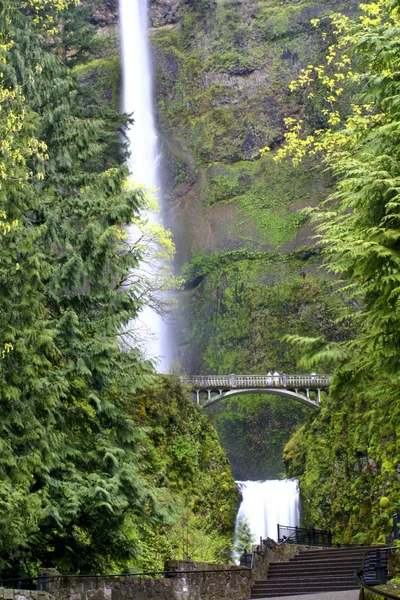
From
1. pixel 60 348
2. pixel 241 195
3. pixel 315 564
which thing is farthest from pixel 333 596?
pixel 241 195

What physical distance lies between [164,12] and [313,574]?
187 ft

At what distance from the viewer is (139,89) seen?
2341 inches

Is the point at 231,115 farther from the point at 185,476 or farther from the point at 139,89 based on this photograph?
the point at 185,476

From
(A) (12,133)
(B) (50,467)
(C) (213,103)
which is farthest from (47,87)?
(C) (213,103)

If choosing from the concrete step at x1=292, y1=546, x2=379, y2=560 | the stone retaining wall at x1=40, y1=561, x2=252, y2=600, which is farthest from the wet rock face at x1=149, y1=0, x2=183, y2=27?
the stone retaining wall at x1=40, y1=561, x2=252, y2=600

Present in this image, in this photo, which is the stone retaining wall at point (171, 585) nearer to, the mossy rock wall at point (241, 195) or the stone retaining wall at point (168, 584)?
the stone retaining wall at point (168, 584)

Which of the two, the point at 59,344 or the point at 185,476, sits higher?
the point at 59,344

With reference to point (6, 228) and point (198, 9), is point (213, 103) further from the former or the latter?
point (6, 228)

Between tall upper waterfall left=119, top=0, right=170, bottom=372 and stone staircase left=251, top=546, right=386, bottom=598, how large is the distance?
32568mm

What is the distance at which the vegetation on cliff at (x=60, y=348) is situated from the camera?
42.4 ft

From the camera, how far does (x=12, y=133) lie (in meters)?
14.2

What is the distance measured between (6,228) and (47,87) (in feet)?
19.0

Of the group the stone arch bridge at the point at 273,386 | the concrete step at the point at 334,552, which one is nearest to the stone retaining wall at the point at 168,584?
the concrete step at the point at 334,552

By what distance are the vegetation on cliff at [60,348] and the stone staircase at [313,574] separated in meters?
3.46
